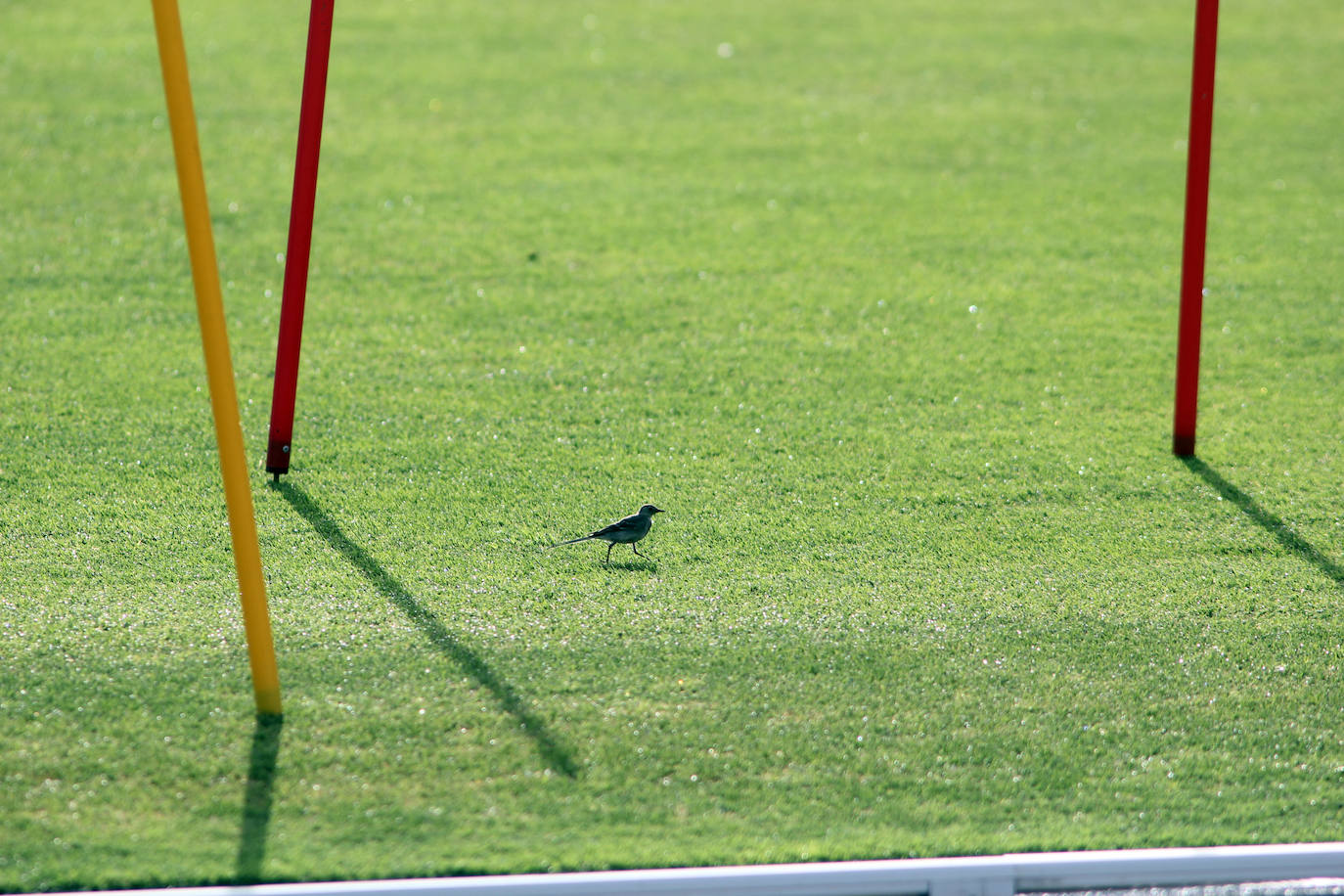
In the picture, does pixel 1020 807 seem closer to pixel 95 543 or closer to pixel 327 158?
pixel 95 543

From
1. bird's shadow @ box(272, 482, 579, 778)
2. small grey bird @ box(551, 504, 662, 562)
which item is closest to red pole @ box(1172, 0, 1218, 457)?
small grey bird @ box(551, 504, 662, 562)

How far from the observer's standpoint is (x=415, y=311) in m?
7.25

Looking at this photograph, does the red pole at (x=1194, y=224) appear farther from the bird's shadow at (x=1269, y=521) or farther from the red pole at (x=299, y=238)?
the red pole at (x=299, y=238)

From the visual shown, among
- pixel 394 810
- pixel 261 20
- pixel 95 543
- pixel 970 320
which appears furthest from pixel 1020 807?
pixel 261 20

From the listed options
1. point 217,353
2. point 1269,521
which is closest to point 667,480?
point 217,353

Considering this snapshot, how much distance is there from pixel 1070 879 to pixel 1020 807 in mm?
378

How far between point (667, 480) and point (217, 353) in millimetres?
2286

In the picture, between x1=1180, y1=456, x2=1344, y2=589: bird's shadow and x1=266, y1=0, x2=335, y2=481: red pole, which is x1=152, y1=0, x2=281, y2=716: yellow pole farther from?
x1=1180, y1=456, x2=1344, y2=589: bird's shadow

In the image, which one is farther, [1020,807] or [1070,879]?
[1020,807]

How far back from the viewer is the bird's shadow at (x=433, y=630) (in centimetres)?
379

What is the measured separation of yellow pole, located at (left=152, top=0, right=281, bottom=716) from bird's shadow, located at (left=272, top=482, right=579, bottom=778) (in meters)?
0.62

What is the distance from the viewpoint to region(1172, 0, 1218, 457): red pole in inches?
208

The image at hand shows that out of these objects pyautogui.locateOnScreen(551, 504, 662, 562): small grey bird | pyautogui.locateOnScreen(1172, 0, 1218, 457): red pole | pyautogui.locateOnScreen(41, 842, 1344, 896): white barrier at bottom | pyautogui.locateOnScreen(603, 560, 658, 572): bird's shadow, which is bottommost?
pyautogui.locateOnScreen(41, 842, 1344, 896): white barrier at bottom

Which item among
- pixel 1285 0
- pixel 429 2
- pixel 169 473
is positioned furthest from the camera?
pixel 1285 0
